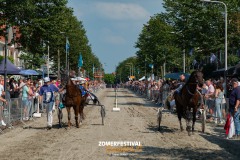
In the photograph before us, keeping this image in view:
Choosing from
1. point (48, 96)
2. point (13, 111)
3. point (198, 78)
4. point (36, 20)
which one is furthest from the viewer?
point (36, 20)

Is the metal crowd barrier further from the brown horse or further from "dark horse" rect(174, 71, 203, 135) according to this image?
"dark horse" rect(174, 71, 203, 135)

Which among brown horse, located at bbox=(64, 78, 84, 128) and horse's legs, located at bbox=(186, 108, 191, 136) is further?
brown horse, located at bbox=(64, 78, 84, 128)

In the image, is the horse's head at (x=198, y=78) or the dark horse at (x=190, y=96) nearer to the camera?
the horse's head at (x=198, y=78)

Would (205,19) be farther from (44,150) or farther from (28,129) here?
(44,150)

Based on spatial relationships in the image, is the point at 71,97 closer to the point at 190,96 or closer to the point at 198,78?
the point at 190,96

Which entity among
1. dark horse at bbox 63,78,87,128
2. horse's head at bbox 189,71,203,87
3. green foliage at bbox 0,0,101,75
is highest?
green foliage at bbox 0,0,101,75

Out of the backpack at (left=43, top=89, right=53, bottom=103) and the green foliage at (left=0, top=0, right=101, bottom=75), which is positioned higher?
the green foliage at (left=0, top=0, right=101, bottom=75)

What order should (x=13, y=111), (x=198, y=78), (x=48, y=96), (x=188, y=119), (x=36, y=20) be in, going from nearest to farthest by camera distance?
(x=198, y=78), (x=188, y=119), (x=48, y=96), (x=13, y=111), (x=36, y=20)

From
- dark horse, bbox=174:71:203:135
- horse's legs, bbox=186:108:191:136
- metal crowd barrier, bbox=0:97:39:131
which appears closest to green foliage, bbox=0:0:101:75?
metal crowd barrier, bbox=0:97:39:131

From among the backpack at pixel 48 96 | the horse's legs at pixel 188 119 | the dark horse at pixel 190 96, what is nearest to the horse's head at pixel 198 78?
the dark horse at pixel 190 96

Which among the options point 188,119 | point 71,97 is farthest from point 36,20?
point 188,119

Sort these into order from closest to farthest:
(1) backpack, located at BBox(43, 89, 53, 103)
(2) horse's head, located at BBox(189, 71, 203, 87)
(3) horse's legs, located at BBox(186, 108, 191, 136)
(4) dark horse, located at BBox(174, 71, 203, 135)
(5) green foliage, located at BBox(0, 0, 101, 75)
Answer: (2) horse's head, located at BBox(189, 71, 203, 87)
(4) dark horse, located at BBox(174, 71, 203, 135)
(3) horse's legs, located at BBox(186, 108, 191, 136)
(1) backpack, located at BBox(43, 89, 53, 103)
(5) green foliage, located at BBox(0, 0, 101, 75)

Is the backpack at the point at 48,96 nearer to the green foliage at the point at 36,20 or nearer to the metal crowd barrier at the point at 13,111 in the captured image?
the metal crowd barrier at the point at 13,111

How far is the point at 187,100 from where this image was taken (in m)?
16.2
